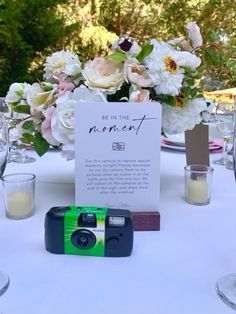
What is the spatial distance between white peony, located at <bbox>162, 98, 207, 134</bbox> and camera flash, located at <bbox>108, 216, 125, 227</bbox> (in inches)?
10.8

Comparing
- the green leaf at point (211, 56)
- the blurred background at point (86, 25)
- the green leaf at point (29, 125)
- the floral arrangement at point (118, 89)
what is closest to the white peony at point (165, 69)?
the floral arrangement at point (118, 89)

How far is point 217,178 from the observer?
958mm

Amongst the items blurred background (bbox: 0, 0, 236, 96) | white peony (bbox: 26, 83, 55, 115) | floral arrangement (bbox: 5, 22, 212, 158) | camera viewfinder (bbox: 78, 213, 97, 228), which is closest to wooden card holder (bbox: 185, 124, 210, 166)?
floral arrangement (bbox: 5, 22, 212, 158)

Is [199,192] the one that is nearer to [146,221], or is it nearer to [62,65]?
[146,221]

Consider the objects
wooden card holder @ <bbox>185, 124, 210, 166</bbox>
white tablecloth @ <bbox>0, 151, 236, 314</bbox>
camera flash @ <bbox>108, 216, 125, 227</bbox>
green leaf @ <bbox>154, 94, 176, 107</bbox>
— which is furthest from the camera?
wooden card holder @ <bbox>185, 124, 210, 166</bbox>

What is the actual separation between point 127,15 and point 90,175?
6577 millimetres

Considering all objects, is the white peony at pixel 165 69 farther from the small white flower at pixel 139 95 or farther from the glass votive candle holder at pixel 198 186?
the glass votive candle holder at pixel 198 186

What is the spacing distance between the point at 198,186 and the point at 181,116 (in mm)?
129

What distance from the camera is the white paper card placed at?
2.14ft

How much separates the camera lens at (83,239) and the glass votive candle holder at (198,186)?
11.4 inches

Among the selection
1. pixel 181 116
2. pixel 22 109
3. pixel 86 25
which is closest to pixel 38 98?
pixel 22 109

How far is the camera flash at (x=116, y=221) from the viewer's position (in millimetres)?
528

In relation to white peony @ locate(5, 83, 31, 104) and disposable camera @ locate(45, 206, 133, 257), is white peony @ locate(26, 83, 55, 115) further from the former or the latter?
disposable camera @ locate(45, 206, 133, 257)

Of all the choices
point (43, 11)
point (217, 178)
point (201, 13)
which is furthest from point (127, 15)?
point (217, 178)
